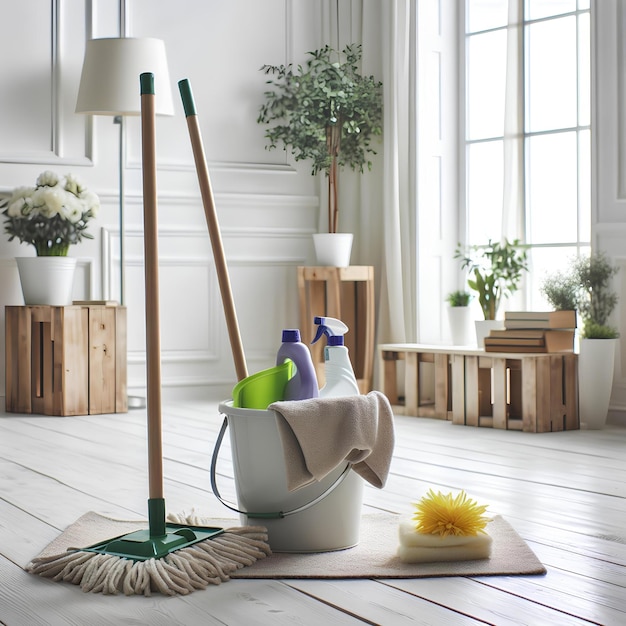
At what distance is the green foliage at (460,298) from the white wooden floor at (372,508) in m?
0.56

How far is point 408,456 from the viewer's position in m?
2.88

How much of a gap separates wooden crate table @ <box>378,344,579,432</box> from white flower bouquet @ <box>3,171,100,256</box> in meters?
1.35

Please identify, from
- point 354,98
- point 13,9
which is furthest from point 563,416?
point 13,9

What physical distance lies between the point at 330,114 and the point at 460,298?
0.99 m

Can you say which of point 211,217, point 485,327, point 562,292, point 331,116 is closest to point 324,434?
point 211,217

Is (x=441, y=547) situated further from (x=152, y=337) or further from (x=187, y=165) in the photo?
(x=187, y=165)

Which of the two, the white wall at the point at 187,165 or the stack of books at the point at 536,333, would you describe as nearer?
the stack of books at the point at 536,333

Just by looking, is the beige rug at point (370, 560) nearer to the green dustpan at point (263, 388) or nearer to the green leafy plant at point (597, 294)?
the green dustpan at point (263, 388)

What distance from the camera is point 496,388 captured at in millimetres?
3514

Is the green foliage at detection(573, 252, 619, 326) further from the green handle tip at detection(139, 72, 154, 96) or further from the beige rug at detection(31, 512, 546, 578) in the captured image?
the green handle tip at detection(139, 72, 154, 96)

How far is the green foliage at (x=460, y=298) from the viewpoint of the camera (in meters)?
4.07

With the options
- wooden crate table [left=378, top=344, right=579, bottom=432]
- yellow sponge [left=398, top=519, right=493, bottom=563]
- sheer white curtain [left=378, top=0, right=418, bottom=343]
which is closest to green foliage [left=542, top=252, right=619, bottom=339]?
wooden crate table [left=378, top=344, right=579, bottom=432]

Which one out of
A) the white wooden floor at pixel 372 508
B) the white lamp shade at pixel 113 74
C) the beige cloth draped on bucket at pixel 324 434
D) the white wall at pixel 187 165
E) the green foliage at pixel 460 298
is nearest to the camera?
the white wooden floor at pixel 372 508

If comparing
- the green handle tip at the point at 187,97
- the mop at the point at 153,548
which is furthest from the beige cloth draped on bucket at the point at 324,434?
the green handle tip at the point at 187,97
